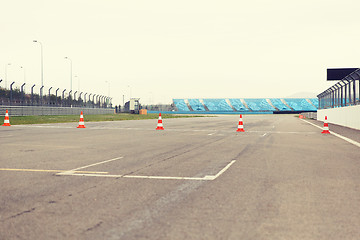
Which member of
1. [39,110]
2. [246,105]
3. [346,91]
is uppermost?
[246,105]

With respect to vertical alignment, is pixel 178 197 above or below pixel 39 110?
below

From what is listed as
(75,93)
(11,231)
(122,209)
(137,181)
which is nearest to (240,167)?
(137,181)

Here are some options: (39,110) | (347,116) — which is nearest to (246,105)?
(39,110)

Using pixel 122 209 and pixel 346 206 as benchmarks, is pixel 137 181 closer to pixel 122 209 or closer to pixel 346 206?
pixel 122 209

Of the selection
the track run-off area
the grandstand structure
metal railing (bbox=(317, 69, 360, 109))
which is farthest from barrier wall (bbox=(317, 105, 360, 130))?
the grandstand structure

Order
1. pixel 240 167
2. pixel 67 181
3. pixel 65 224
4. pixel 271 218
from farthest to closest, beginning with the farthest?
pixel 240 167, pixel 67 181, pixel 271 218, pixel 65 224

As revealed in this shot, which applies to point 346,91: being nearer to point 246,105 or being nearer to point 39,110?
point 39,110

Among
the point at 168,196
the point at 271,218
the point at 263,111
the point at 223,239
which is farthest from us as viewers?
the point at 263,111

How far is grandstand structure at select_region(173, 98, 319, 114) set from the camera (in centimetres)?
11487

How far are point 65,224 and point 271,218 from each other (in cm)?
218

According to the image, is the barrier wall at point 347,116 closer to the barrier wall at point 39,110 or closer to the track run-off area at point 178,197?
the track run-off area at point 178,197

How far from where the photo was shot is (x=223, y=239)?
135 inches

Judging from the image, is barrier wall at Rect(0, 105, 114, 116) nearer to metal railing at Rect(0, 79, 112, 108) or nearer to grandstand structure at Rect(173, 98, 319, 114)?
metal railing at Rect(0, 79, 112, 108)

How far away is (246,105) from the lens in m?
121
